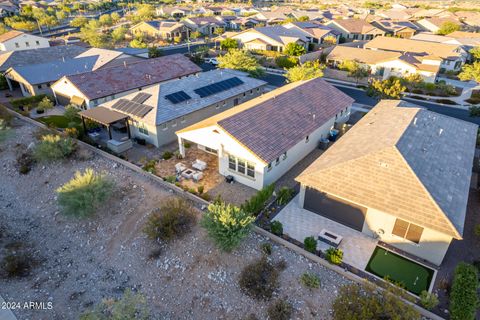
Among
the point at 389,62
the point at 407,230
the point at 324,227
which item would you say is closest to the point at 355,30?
the point at 389,62

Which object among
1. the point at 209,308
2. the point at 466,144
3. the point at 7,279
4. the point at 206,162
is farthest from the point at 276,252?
the point at 466,144

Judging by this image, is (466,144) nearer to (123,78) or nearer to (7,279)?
(7,279)

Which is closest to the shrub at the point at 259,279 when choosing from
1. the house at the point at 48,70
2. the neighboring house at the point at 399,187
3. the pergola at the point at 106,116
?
the neighboring house at the point at 399,187

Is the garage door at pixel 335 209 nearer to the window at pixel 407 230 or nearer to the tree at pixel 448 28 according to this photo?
the window at pixel 407 230

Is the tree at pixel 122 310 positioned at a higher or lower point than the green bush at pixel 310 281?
lower

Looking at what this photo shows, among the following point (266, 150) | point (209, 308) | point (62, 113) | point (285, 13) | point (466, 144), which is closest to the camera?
point (209, 308)
